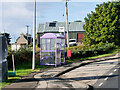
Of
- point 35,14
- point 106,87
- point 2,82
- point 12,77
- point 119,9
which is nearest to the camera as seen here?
point 106,87

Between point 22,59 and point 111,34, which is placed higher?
point 111,34

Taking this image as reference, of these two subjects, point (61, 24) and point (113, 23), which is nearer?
point (113, 23)

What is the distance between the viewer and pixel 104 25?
44031 mm

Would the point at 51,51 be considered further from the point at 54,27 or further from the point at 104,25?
the point at 54,27

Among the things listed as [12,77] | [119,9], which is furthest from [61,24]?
A: [12,77]

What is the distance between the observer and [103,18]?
4412 centimetres

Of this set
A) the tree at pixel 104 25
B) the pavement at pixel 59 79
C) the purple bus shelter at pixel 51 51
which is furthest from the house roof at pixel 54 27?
the pavement at pixel 59 79

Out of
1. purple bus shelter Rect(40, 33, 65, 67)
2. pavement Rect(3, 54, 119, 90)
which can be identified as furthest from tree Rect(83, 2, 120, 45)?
pavement Rect(3, 54, 119, 90)

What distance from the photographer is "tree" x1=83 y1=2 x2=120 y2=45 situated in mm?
42656

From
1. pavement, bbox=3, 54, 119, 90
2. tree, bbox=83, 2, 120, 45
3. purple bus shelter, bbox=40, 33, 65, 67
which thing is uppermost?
tree, bbox=83, 2, 120, 45

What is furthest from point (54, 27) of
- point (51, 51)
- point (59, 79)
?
point (59, 79)

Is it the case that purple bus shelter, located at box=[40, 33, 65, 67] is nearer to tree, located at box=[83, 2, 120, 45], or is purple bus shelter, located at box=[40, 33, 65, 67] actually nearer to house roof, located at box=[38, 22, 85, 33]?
tree, located at box=[83, 2, 120, 45]

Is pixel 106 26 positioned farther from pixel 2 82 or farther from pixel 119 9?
pixel 2 82

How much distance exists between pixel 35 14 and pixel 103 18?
28135mm
